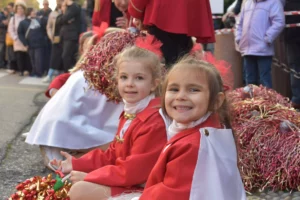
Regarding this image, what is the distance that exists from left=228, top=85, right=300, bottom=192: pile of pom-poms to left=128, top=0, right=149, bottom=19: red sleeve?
104 cm

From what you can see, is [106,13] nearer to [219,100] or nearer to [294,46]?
[294,46]

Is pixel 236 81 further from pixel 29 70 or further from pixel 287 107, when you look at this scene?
pixel 29 70

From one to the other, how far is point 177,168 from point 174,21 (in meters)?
2.29

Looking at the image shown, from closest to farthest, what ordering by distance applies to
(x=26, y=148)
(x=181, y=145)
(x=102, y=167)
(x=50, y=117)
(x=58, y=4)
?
1. (x=181, y=145)
2. (x=102, y=167)
3. (x=50, y=117)
4. (x=26, y=148)
5. (x=58, y=4)

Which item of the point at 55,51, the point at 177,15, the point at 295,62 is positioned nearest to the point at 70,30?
the point at 55,51

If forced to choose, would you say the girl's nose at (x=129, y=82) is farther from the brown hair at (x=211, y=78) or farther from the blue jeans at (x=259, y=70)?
the blue jeans at (x=259, y=70)

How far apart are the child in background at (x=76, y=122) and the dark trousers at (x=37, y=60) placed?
8259 millimetres

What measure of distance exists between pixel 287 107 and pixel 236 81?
11.9 feet

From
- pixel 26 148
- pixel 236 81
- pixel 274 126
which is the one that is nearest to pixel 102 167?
pixel 274 126

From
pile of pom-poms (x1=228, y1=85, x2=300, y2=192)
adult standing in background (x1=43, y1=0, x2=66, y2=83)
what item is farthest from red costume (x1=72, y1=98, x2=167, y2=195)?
adult standing in background (x1=43, y1=0, x2=66, y2=83)

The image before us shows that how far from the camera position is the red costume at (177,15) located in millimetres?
4820

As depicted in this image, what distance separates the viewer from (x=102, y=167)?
3.44 metres

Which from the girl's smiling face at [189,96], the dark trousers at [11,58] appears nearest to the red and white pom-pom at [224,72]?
the girl's smiling face at [189,96]

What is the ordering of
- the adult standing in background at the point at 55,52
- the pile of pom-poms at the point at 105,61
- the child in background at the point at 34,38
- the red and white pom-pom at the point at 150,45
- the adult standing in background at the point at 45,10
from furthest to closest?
the adult standing in background at the point at 45,10
the child in background at the point at 34,38
the adult standing in background at the point at 55,52
the pile of pom-poms at the point at 105,61
the red and white pom-pom at the point at 150,45
